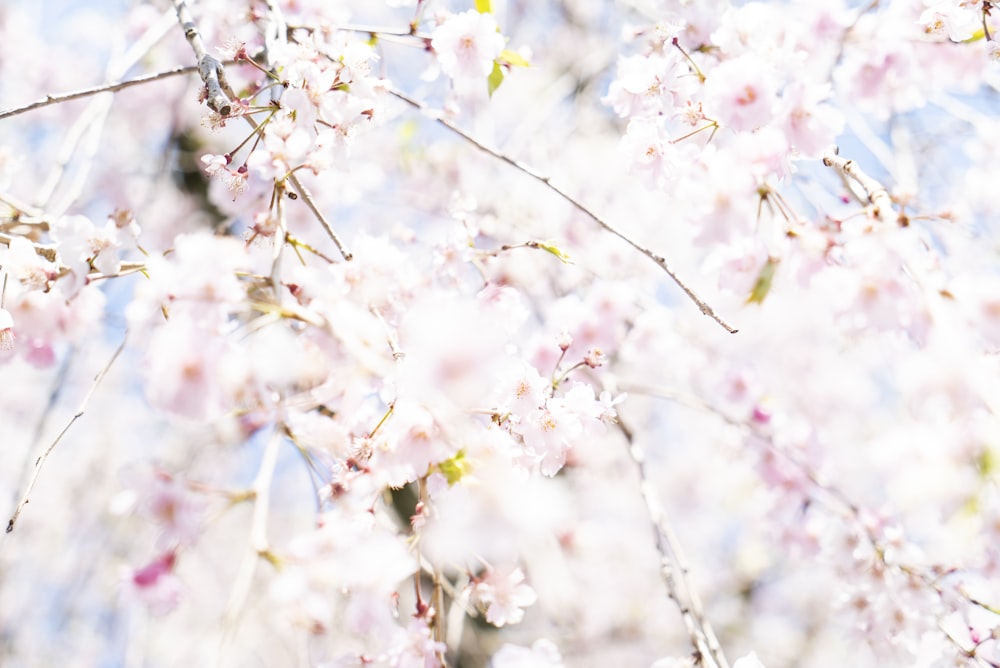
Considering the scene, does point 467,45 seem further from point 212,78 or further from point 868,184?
point 868,184

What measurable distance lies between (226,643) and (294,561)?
148mm

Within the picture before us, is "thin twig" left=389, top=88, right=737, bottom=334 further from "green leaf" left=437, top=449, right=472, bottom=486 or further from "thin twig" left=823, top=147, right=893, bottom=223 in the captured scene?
"green leaf" left=437, top=449, right=472, bottom=486

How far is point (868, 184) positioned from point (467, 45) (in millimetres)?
977

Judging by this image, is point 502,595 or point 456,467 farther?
point 502,595

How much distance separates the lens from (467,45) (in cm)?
166

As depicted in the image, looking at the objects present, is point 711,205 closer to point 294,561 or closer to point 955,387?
point 955,387

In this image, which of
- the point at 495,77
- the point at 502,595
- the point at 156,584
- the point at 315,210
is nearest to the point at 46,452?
the point at 156,584

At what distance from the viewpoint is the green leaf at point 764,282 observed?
3.45 ft

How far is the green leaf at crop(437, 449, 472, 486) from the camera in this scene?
3.02ft

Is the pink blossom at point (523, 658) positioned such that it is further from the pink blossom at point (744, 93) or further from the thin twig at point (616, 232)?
the pink blossom at point (744, 93)

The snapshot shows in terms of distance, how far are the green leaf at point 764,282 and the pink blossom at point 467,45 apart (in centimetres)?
89

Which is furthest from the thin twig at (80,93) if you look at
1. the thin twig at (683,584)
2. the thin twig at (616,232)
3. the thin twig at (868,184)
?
the thin twig at (683,584)

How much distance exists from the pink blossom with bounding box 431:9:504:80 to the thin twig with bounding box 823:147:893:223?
80 cm

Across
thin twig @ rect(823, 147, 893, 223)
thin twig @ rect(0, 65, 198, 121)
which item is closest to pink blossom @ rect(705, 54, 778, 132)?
thin twig @ rect(823, 147, 893, 223)
